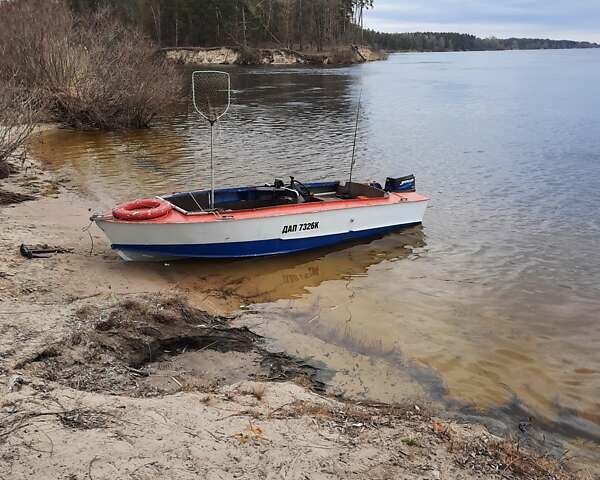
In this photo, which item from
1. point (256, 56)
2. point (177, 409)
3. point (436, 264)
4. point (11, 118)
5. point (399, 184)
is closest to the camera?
point (177, 409)

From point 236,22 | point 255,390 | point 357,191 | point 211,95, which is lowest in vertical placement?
point 255,390

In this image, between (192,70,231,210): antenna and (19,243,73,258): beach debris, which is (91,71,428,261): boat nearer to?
(192,70,231,210): antenna

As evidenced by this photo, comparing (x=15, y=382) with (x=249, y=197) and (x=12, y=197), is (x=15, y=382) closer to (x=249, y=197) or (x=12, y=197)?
(x=249, y=197)

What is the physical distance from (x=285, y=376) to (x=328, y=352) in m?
0.96

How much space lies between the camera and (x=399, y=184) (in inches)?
464

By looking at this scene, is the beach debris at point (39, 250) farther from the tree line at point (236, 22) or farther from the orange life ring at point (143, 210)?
the tree line at point (236, 22)

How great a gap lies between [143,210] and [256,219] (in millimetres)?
1748

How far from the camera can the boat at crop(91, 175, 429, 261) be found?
8.62m

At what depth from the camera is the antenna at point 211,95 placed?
8.98 meters

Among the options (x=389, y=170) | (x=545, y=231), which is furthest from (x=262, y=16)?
(x=545, y=231)

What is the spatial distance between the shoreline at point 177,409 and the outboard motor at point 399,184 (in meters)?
5.34

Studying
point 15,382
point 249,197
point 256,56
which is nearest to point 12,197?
point 249,197

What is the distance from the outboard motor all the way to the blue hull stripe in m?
1.38

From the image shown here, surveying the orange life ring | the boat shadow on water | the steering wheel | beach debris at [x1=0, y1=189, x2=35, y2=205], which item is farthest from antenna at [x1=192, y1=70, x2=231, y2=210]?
beach debris at [x1=0, y1=189, x2=35, y2=205]
